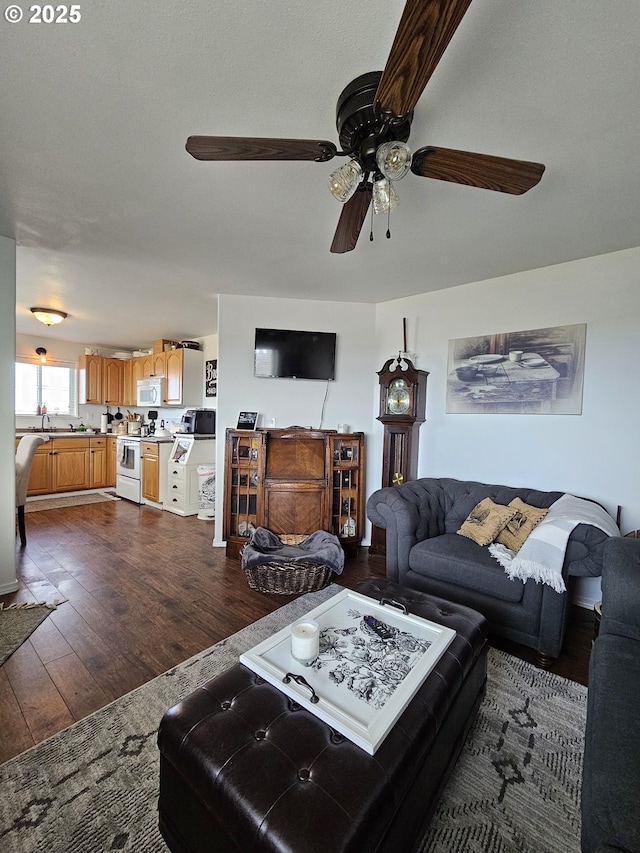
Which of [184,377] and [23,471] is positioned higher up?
[184,377]

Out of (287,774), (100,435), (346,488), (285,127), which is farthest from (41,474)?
(287,774)

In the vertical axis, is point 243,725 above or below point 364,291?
below

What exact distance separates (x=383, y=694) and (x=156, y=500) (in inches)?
183

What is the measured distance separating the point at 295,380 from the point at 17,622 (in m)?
2.79

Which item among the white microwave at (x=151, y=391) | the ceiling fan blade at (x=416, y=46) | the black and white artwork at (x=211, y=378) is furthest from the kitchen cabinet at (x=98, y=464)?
the ceiling fan blade at (x=416, y=46)

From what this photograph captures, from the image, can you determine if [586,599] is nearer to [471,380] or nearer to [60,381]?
[471,380]

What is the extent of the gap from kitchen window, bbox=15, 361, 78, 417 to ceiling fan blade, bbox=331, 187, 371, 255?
6021mm

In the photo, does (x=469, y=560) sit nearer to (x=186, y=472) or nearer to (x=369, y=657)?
(x=369, y=657)

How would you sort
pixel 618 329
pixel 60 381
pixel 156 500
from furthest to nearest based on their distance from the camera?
pixel 60 381
pixel 156 500
pixel 618 329

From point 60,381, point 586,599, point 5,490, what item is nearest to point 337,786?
point 586,599

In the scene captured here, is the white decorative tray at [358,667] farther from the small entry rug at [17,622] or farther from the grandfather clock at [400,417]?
the grandfather clock at [400,417]

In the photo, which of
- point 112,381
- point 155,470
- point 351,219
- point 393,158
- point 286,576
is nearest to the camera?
point 393,158

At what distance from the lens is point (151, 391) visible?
5734 millimetres

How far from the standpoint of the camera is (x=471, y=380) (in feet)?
10.4
